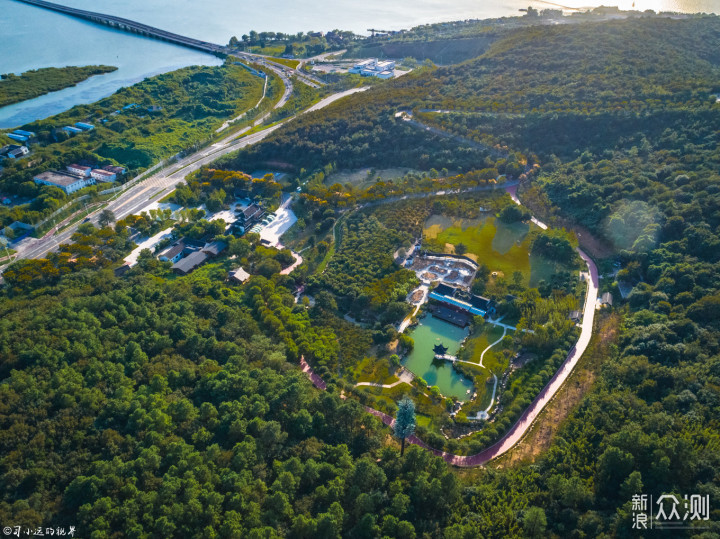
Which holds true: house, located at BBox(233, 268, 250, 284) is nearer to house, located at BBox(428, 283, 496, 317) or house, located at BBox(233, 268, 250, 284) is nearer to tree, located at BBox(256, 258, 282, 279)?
tree, located at BBox(256, 258, 282, 279)

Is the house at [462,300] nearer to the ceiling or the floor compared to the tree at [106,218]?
nearer to the floor

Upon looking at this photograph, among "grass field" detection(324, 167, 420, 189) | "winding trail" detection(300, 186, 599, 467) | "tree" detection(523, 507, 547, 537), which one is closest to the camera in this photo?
"tree" detection(523, 507, 547, 537)

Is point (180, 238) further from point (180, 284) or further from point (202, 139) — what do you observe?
point (202, 139)

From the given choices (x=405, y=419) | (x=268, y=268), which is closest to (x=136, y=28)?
(x=268, y=268)

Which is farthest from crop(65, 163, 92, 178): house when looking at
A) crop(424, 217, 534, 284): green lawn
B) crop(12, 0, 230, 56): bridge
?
crop(12, 0, 230, 56): bridge

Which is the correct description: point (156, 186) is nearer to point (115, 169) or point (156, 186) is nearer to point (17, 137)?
point (115, 169)

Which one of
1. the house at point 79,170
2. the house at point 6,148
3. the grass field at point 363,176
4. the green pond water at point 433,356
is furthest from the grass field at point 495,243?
the house at point 6,148

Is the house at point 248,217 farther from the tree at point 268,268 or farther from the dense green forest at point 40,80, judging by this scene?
the dense green forest at point 40,80

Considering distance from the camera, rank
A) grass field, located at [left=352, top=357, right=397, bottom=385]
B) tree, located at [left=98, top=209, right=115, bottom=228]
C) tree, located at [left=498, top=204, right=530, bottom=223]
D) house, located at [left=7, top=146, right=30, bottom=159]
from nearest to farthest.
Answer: grass field, located at [left=352, top=357, right=397, bottom=385] → tree, located at [left=498, top=204, right=530, bottom=223] → tree, located at [left=98, top=209, right=115, bottom=228] → house, located at [left=7, top=146, right=30, bottom=159]
